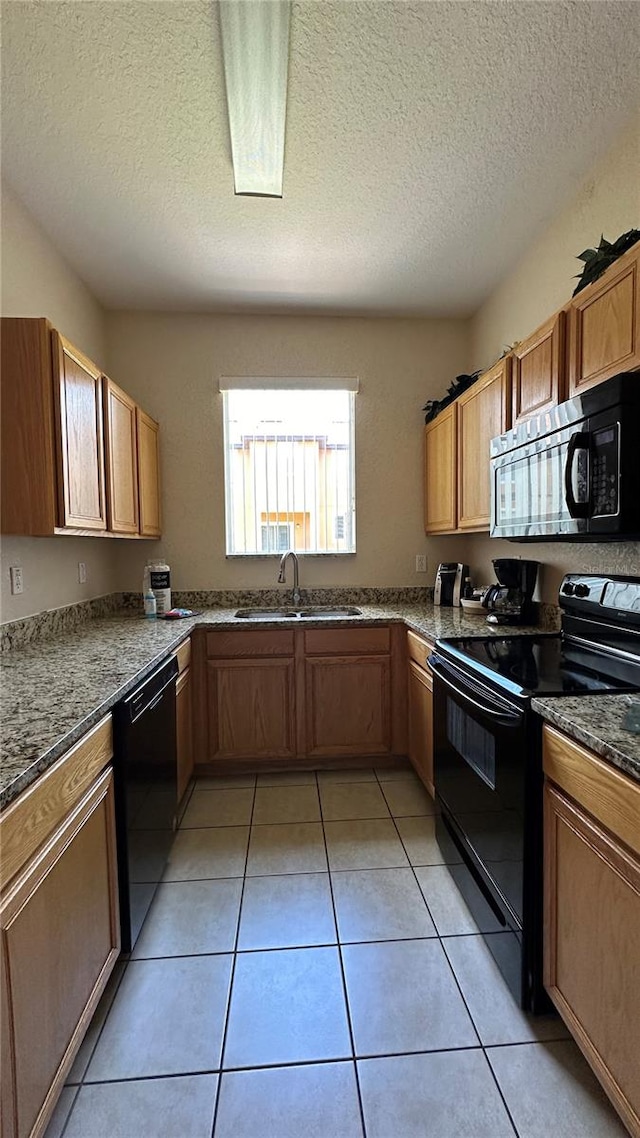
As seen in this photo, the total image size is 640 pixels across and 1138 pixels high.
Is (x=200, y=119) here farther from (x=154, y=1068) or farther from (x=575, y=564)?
(x=154, y=1068)

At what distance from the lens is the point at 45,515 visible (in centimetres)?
178

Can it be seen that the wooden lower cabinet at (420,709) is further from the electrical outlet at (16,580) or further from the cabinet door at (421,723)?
the electrical outlet at (16,580)

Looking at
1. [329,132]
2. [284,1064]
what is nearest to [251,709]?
[284,1064]

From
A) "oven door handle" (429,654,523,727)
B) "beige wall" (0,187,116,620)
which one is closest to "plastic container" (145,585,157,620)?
"beige wall" (0,187,116,620)

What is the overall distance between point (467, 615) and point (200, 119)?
2.43 metres

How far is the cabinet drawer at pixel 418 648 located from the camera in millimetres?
2268

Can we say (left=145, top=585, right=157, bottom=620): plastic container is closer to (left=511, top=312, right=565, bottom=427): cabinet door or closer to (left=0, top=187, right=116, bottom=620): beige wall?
(left=0, top=187, right=116, bottom=620): beige wall

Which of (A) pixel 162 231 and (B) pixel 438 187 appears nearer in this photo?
(B) pixel 438 187

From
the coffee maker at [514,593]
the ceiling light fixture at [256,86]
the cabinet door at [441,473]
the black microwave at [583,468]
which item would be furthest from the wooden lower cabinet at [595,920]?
the ceiling light fixture at [256,86]

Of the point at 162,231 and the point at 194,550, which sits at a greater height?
the point at 162,231

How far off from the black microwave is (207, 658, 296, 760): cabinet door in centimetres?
146

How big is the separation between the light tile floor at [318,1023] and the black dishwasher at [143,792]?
0.49ft

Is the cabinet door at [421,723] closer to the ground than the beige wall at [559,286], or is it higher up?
closer to the ground

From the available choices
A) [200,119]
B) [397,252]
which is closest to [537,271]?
[397,252]
